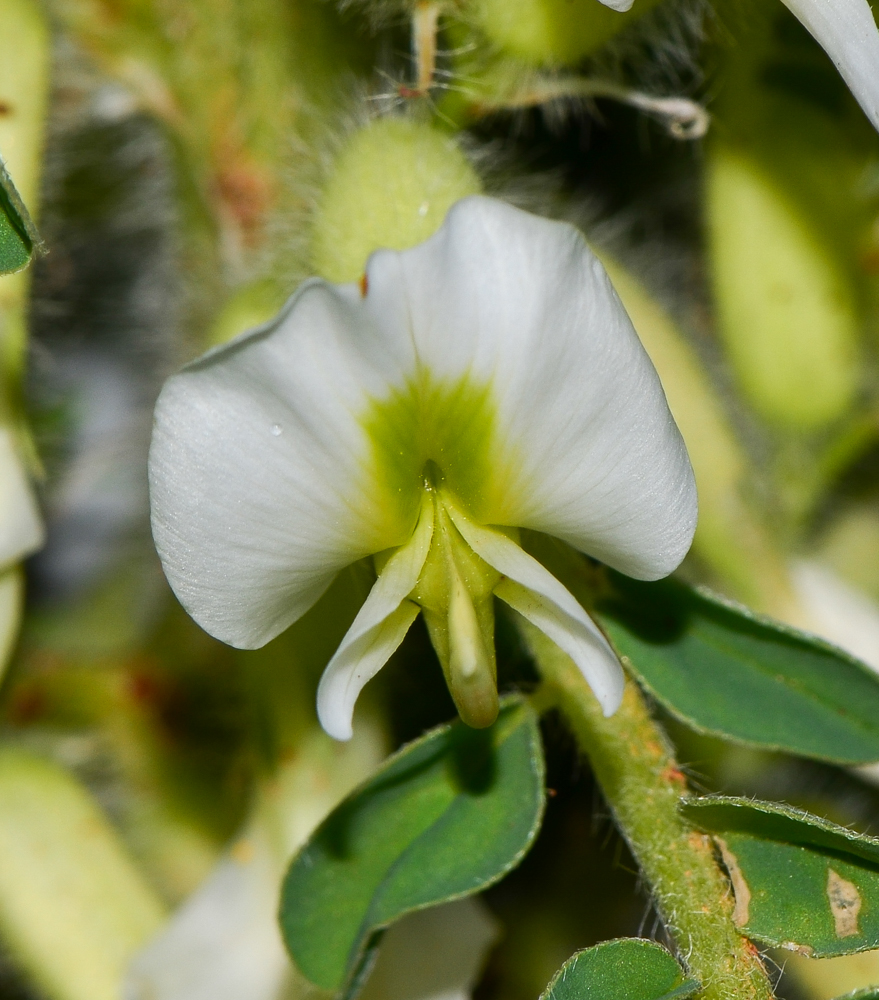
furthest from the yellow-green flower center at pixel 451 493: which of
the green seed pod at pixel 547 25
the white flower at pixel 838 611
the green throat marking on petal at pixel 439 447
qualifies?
the white flower at pixel 838 611

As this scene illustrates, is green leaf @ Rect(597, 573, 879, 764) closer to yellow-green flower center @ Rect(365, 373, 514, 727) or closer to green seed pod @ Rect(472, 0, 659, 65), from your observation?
yellow-green flower center @ Rect(365, 373, 514, 727)

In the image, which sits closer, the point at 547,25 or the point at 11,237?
the point at 11,237

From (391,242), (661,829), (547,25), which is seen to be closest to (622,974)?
(661,829)

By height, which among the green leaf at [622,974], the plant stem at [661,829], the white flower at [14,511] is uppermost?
the plant stem at [661,829]

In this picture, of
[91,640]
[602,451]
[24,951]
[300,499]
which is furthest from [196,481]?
[91,640]

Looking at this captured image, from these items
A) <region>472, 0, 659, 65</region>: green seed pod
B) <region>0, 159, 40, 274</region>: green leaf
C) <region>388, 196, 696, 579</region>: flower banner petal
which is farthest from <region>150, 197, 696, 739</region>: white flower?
<region>472, 0, 659, 65</region>: green seed pod

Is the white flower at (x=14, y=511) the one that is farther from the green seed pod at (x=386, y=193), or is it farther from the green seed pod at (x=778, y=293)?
the green seed pod at (x=778, y=293)

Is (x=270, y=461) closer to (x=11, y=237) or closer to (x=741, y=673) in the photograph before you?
(x=11, y=237)
